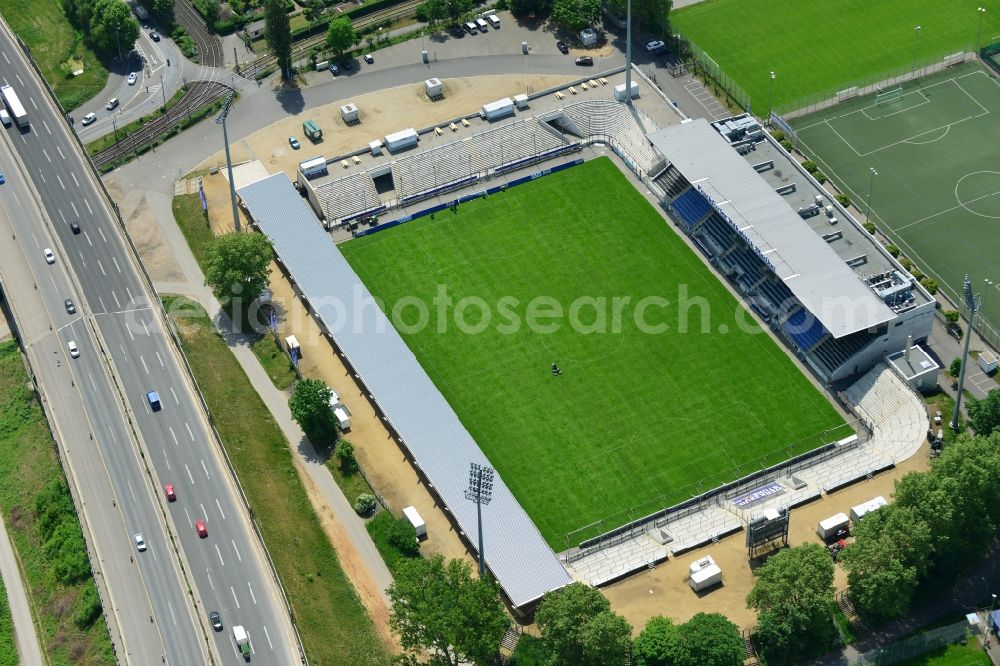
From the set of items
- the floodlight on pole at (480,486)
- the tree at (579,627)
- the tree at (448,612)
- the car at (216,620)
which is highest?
the car at (216,620)

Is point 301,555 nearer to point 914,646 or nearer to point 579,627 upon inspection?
point 579,627

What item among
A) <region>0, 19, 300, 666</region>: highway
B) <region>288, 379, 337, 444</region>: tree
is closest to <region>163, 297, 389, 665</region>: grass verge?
<region>0, 19, 300, 666</region>: highway

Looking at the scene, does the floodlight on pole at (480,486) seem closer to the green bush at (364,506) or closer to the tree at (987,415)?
the green bush at (364,506)

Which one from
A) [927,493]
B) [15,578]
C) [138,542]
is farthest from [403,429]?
[927,493]

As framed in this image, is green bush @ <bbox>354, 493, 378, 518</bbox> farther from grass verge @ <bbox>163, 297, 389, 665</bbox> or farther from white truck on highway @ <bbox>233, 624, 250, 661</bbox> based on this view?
white truck on highway @ <bbox>233, 624, 250, 661</bbox>

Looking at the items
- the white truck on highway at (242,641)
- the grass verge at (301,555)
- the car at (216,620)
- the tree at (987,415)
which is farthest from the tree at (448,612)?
the tree at (987,415)

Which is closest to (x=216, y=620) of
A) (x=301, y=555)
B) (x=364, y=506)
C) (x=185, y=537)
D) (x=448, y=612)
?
(x=185, y=537)
